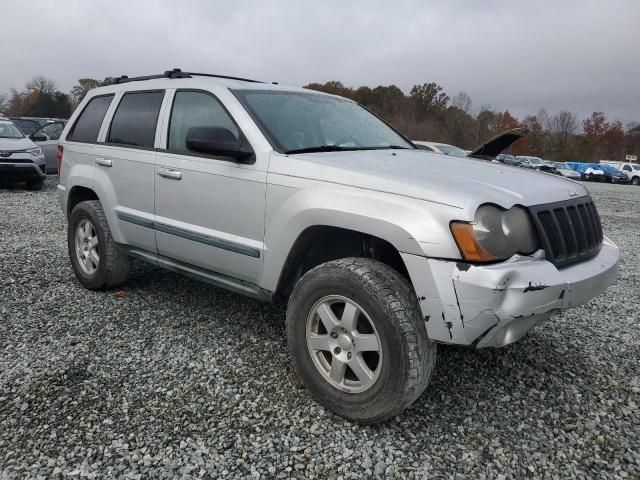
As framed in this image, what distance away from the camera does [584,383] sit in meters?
3.11

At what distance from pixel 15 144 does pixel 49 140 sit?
2.46m

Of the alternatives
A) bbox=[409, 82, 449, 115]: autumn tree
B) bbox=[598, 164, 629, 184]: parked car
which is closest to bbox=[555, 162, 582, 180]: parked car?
bbox=[598, 164, 629, 184]: parked car

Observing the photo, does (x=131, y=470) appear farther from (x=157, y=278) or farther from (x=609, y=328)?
(x=609, y=328)

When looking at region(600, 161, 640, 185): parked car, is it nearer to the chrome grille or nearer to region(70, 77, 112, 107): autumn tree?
the chrome grille

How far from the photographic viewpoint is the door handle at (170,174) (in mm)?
3482

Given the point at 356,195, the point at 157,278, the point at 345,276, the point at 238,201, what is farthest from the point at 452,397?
the point at 157,278

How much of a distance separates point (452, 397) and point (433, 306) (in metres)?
0.86

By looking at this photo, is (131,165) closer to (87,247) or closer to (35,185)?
(87,247)

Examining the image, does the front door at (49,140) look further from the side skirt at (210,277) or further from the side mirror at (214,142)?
the side mirror at (214,142)

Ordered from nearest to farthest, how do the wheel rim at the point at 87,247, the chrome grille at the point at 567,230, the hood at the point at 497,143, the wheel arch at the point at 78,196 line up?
the chrome grille at the point at 567,230
the hood at the point at 497,143
the wheel rim at the point at 87,247
the wheel arch at the point at 78,196

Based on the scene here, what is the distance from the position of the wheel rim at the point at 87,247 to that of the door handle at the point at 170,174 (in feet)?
3.81

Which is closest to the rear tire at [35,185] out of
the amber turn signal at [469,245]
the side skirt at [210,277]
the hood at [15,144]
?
the hood at [15,144]

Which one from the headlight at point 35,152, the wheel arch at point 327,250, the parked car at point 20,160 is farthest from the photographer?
the headlight at point 35,152

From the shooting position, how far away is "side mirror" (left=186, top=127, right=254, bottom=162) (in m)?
2.94
